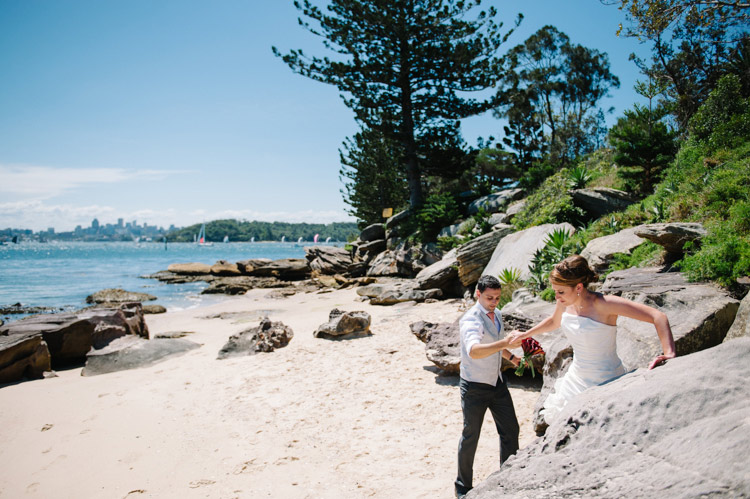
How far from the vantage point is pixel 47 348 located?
323 inches

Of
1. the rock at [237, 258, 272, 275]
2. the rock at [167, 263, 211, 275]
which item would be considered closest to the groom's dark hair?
the rock at [237, 258, 272, 275]

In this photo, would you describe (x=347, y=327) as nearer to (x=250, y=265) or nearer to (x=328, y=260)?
(x=328, y=260)

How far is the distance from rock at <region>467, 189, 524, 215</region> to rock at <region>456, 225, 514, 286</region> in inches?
222

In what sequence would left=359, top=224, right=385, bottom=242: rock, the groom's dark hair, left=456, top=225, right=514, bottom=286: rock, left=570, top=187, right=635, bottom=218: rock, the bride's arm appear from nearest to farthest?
the bride's arm → the groom's dark hair → left=570, top=187, right=635, bottom=218: rock → left=456, top=225, right=514, bottom=286: rock → left=359, top=224, right=385, bottom=242: rock

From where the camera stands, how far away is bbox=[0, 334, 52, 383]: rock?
7.54 m

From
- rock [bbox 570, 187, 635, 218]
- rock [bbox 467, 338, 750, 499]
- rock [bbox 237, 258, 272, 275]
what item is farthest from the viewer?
rock [bbox 237, 258, 272, 275]

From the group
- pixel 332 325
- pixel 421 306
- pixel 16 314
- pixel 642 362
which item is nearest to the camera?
pixel 642 362

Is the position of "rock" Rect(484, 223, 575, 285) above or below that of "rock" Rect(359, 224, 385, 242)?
below

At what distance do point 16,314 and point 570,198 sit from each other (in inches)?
805

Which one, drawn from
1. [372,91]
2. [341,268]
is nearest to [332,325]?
[341,268]

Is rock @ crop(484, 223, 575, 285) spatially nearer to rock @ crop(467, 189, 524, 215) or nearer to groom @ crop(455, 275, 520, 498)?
groom @ crop(455, 275, 520, 498)

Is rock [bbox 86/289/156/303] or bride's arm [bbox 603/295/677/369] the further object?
rock [bbox 86/289/156/303]

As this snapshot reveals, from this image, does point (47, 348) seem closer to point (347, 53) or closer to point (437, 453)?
point (437, 453)

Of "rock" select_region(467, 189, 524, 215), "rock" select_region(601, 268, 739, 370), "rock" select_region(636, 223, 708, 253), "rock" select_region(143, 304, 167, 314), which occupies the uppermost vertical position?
"rock" select_region(467, 189, 524, 215)
